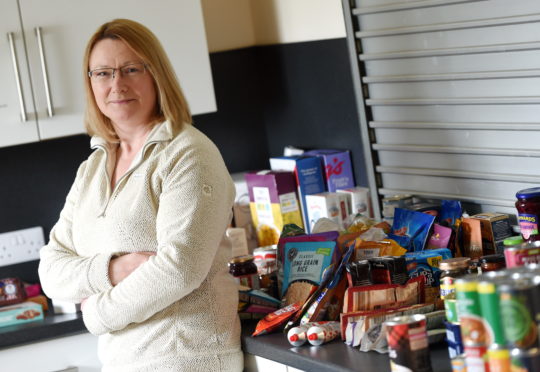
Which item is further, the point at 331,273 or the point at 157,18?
the point at 157,18

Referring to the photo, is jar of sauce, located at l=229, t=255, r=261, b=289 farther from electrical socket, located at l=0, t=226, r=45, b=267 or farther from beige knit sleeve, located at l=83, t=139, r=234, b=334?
→ electrical socket, located at l=0, t=226, r=45, b=267

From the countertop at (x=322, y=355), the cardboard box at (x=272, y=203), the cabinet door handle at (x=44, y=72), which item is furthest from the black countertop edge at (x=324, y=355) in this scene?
the cabinet door handle at (x=44, y=72)

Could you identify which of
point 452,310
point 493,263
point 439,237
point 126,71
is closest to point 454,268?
point 493,263

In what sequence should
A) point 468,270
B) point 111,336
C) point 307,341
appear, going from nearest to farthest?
point 468,270, point 307,341, point 111,336

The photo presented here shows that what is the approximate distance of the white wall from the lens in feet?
10.8

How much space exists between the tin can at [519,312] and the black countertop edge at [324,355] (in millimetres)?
332

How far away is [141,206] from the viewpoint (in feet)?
7.73

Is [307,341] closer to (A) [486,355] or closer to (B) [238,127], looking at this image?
(A) [486,355]

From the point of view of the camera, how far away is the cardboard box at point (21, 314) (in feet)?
10.0

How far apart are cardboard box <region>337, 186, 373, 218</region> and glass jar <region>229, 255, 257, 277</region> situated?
50 centimetres

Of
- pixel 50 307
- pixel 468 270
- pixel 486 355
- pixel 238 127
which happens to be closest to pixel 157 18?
pixel 238 127

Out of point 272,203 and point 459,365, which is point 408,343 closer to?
A: point 459,365

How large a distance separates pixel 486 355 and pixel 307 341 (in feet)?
2.33

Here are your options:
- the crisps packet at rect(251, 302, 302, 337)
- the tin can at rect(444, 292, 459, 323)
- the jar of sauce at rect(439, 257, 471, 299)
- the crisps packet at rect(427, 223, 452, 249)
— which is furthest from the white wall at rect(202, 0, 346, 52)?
the tin can at rect(444, 292, 459, 323)
